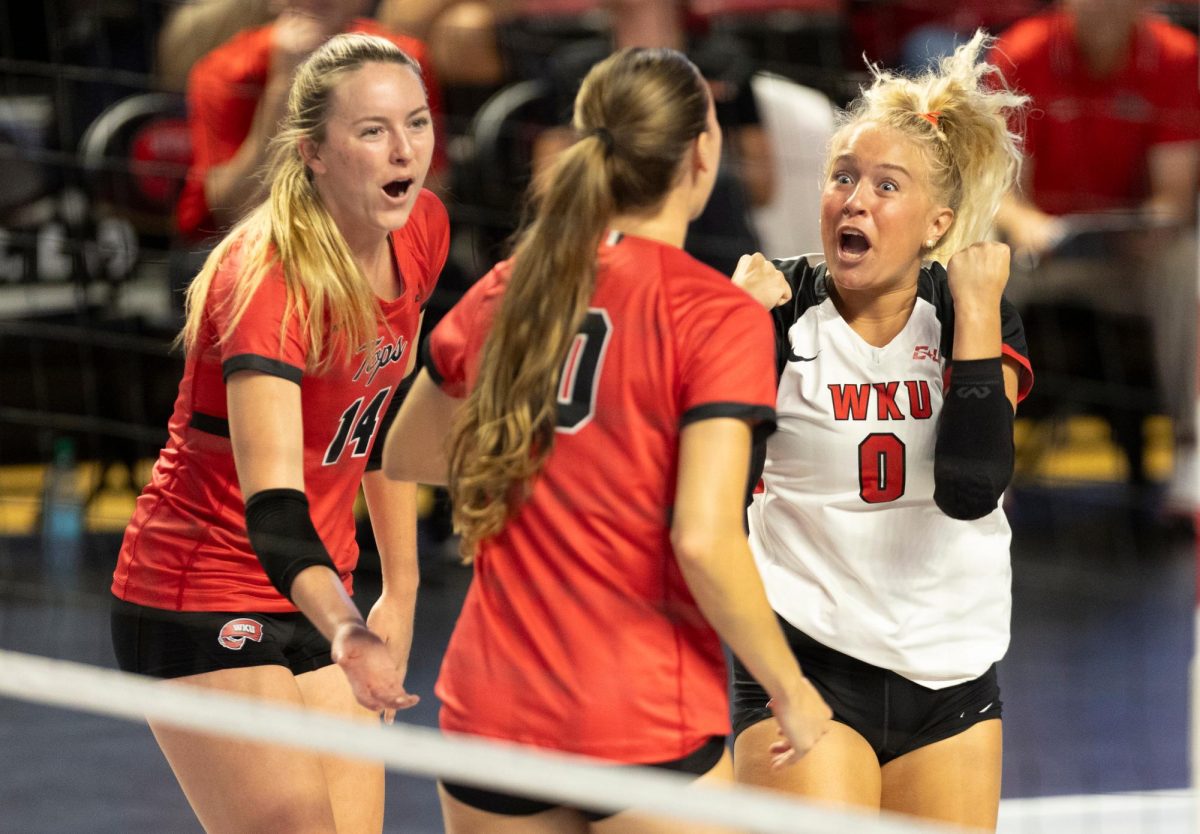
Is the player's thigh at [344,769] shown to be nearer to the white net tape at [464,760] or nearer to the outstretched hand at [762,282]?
the white net tape at [464,760]

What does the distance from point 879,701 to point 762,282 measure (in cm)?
63

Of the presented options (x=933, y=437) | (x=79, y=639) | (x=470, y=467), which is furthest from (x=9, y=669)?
(x=79, y=639)

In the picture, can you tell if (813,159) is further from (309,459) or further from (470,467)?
(470,467)

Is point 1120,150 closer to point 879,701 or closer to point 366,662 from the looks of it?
point 879,701

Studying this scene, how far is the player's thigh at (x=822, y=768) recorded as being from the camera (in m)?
2.27

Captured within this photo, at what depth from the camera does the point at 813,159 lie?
4652 millimetres

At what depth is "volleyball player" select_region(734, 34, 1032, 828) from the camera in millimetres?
2330

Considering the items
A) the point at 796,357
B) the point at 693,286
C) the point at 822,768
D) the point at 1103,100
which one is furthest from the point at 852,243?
the point at 1103,100

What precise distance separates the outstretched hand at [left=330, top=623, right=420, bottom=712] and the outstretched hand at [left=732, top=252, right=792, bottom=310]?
67 cm

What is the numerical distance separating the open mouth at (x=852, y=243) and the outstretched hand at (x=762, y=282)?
0.12 meters

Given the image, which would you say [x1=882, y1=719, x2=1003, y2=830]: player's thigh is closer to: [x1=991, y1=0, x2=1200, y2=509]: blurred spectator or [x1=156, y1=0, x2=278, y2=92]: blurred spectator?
[x1=991, y1=0, x2=1200, y2=509]: blurred spectator

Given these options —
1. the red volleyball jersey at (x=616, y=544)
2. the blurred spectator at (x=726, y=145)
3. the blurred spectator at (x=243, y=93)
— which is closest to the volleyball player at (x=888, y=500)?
the red volleyball jersey at (x=616, y=544)

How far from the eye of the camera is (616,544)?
1.92m

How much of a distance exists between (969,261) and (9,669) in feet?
4.37
